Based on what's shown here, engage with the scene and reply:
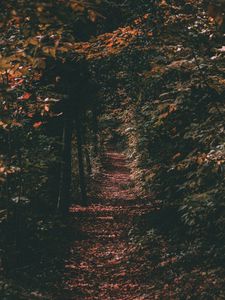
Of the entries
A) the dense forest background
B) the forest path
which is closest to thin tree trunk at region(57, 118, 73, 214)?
the dense forest background

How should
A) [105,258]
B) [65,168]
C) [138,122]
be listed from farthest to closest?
[138,122]
[65,168]
[105,258]

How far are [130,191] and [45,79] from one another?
12.0 meters

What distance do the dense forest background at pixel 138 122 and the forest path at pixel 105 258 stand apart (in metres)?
0.50

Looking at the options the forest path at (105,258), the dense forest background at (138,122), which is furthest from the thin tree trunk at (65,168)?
the forest path at (105,258)

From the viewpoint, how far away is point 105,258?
12734 millimetres

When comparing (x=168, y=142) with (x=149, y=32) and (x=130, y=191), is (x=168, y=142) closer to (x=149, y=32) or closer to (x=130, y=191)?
(x=149, y=32)

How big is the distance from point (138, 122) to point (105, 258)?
798cm

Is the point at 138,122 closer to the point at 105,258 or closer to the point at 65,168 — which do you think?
the point at 65,168

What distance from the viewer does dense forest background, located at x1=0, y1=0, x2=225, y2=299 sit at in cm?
546

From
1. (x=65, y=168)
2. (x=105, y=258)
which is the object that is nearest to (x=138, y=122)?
(x=65, y=168)

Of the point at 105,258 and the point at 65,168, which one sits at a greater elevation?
the point at 65,168

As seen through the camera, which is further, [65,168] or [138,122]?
[138,122]

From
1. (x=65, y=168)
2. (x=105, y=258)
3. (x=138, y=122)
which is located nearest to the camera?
(x=105, y=258)

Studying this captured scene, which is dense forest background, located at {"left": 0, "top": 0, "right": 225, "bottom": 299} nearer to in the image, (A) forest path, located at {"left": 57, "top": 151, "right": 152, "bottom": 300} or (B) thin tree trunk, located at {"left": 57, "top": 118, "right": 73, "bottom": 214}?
(B) thin tree trunk, located at {"left": 57, "top": 118, "right": 73, "bottom": 214}
